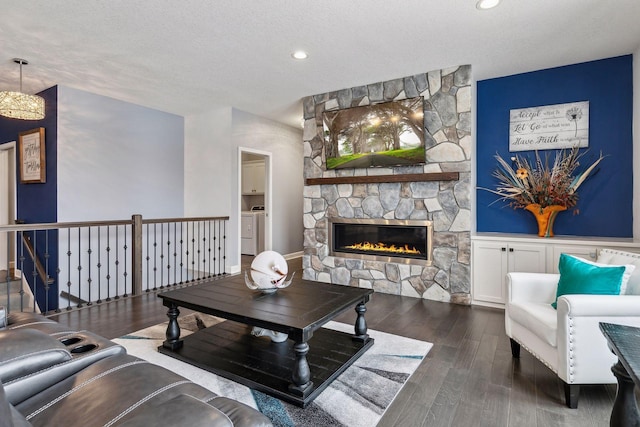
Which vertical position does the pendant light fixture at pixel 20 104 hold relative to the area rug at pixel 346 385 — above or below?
above

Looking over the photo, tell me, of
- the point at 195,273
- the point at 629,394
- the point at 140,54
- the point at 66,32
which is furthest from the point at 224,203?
the point at 629,394

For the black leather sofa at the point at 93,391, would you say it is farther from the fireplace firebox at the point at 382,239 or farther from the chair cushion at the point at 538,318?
the fireplace firebox at the point at 382,239

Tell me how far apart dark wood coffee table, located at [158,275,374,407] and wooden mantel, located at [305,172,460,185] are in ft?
6.42

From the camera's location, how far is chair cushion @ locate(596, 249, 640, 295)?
195 centimetres

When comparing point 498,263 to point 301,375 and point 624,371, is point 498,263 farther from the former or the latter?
point 301,375

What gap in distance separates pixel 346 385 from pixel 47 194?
15.6 feet

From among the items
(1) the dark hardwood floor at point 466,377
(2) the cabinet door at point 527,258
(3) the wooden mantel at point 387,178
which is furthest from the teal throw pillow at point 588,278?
(3) the wooden mantel at point 387,178

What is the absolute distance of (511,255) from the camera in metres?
3.60

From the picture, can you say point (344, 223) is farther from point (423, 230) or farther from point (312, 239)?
point (423, 230)

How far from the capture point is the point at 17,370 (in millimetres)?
1146

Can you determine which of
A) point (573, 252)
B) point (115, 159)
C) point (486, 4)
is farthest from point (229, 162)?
point (573, 252)

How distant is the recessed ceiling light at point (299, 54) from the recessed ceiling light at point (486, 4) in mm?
1621

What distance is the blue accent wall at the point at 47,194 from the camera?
4414 mm

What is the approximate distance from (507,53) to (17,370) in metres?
4.35
